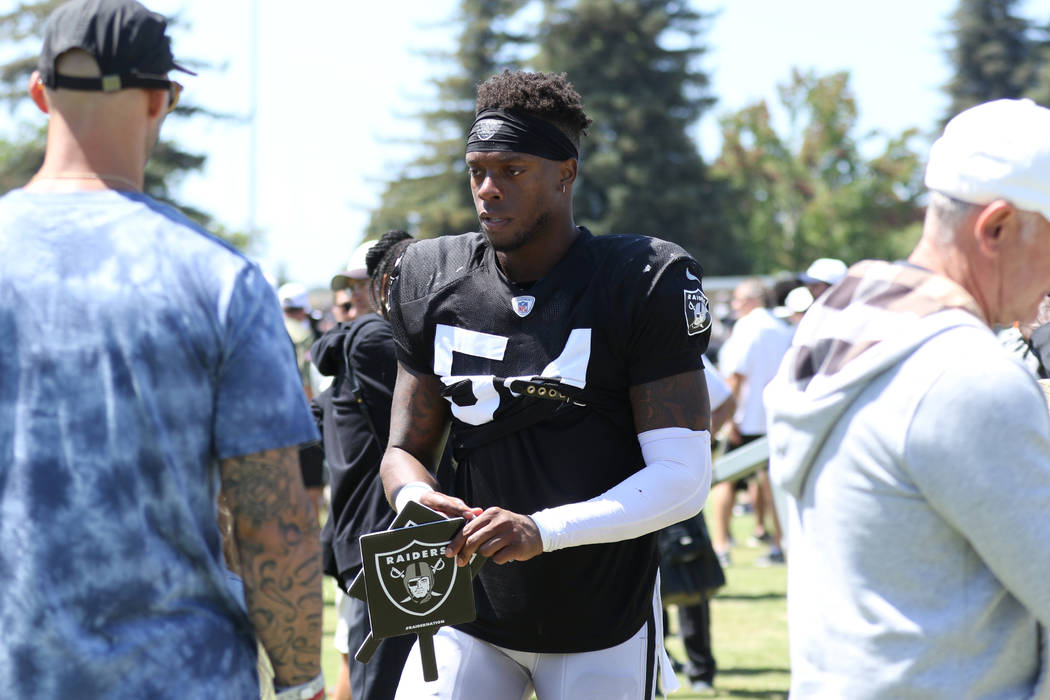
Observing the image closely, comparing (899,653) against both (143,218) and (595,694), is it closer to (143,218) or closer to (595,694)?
(595,694)

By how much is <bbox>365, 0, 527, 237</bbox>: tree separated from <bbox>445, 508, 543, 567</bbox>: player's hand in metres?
51.4

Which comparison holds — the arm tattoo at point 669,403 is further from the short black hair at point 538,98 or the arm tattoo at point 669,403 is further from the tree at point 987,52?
the tree at point 987,52

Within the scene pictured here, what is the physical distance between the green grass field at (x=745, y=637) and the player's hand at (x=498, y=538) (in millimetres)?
4358

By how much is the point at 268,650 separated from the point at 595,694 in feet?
3.86

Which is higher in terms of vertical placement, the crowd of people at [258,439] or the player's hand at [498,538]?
the crowd of people at [258,439]

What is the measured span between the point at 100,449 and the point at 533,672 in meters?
1.58

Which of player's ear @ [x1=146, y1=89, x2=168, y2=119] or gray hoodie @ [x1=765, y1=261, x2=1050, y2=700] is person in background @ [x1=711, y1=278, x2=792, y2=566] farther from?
player's ear @ [x1=146, y1=89, x2=168, y2=119]

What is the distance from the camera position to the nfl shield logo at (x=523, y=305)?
338cm

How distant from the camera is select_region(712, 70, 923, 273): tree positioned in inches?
2122

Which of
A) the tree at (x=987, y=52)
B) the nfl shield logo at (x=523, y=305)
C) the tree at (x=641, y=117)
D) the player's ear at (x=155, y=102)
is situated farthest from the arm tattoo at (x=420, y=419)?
the tree at (x=987, y=52)

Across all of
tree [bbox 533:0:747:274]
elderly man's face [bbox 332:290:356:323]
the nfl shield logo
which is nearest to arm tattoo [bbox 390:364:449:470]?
the nfl shield logo

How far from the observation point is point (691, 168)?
2082 inches

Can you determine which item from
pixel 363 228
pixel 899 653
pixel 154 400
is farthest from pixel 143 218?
pixel 363 228

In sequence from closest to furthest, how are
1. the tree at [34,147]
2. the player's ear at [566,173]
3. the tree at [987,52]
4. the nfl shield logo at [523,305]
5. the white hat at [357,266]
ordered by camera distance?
1. the nfl shield logo at [523,305]
2. the player's ear at [566,173]
3. the white hat at [357,266]
4. the tree at [34,147]
5. the tree at [987,52]
